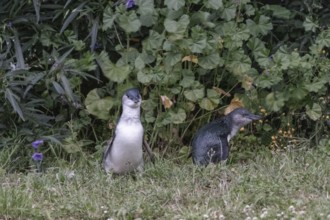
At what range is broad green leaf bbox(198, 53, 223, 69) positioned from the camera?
7352mm

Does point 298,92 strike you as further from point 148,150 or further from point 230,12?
point 148,150

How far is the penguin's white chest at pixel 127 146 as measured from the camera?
6.60m

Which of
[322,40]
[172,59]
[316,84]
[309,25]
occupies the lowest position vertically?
[316,84]

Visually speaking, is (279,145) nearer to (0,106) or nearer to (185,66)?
(185,66)

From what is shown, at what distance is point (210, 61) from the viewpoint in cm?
737

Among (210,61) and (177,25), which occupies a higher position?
(177,25)

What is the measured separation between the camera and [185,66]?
24.8 ft

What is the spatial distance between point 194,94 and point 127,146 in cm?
102

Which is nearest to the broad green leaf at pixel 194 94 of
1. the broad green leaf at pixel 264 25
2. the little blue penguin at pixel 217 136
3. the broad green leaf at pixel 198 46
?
the little blue penguin at pixel 217 136

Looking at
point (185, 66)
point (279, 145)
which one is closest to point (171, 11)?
point (185, 66)

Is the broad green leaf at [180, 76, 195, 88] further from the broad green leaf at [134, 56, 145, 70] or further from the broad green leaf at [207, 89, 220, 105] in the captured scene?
the broad green leaf at [134, 56, 145, 70]

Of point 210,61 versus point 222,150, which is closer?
point 222,150

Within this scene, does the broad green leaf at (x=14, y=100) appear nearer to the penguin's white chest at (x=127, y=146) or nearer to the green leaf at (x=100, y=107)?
the green leaf at (x=100, y=107)

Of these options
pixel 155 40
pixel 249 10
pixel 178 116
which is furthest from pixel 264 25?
pixel 178 116
